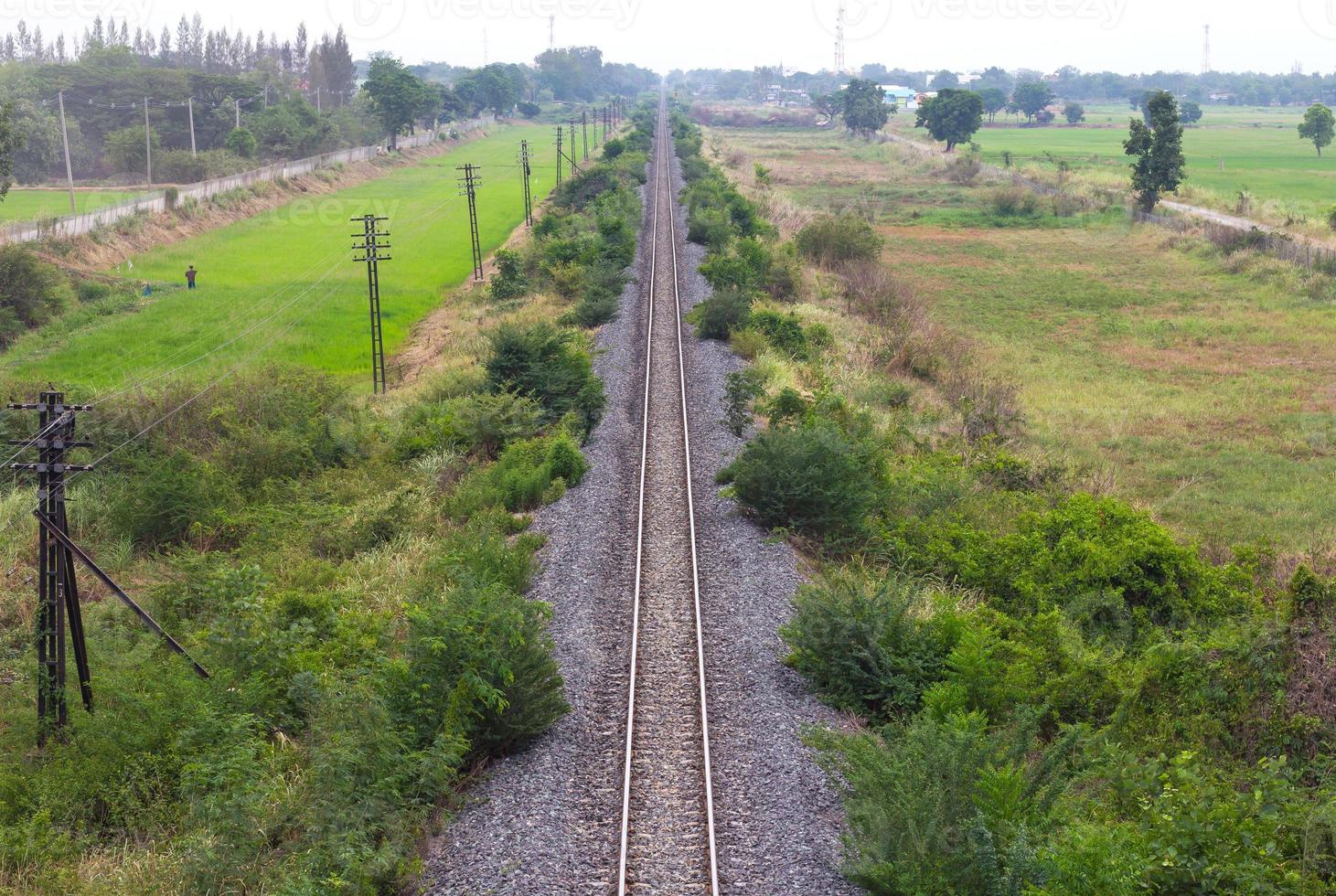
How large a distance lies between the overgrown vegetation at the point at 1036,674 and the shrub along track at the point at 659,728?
21.9 inches

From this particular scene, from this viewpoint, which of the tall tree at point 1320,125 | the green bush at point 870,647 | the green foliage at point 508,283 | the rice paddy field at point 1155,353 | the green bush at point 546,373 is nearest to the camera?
the green bush at point 870,647

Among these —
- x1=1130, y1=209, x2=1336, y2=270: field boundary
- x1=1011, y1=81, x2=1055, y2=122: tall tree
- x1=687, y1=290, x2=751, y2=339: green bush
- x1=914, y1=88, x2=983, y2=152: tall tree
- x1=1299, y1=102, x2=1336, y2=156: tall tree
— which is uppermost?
x1=1011, y1=81, x2=1055, y2=122: tall tree

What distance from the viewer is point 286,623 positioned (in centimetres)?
1529

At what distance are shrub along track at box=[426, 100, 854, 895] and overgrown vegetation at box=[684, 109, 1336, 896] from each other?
56 centimetres

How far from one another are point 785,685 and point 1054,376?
22255 millimetres

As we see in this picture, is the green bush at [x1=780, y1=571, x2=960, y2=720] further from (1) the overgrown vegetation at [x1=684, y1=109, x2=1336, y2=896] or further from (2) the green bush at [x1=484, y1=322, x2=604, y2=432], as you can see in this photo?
(2) the green bush at [x1=484, y1=322, x2=604, y2=432]

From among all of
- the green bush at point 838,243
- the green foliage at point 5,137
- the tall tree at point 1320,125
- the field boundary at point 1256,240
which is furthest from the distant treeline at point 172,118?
the tall tree at point 1320,125

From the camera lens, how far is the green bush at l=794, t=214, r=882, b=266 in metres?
48.3

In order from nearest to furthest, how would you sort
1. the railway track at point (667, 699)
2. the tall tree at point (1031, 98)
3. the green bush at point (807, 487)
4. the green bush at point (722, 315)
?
1. the railway track at point (667, 699)
2. the green bush at point (807, 487)
3. the green bush at point (722, 315)
4. the tall tree at point (1031, 98)

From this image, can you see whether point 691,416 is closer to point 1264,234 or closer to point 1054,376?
point 1054,376

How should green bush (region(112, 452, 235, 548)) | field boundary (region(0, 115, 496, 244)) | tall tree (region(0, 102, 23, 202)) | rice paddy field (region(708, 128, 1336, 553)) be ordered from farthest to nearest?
field boundary (region(0, 115, 496, 244)) < tall tree (region(0, 102, 23, 202)) < rice paddy field (region(708, 128, 1336, 553)) < green bush (region(112, 452, 235, 548))

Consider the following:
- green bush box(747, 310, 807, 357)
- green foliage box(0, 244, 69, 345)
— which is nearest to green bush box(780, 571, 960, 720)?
green bush box(747, 310, 807, 357)

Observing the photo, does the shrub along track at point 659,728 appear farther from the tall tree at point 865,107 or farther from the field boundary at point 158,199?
the tall tree at point 865,107

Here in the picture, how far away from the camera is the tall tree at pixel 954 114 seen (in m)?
108
